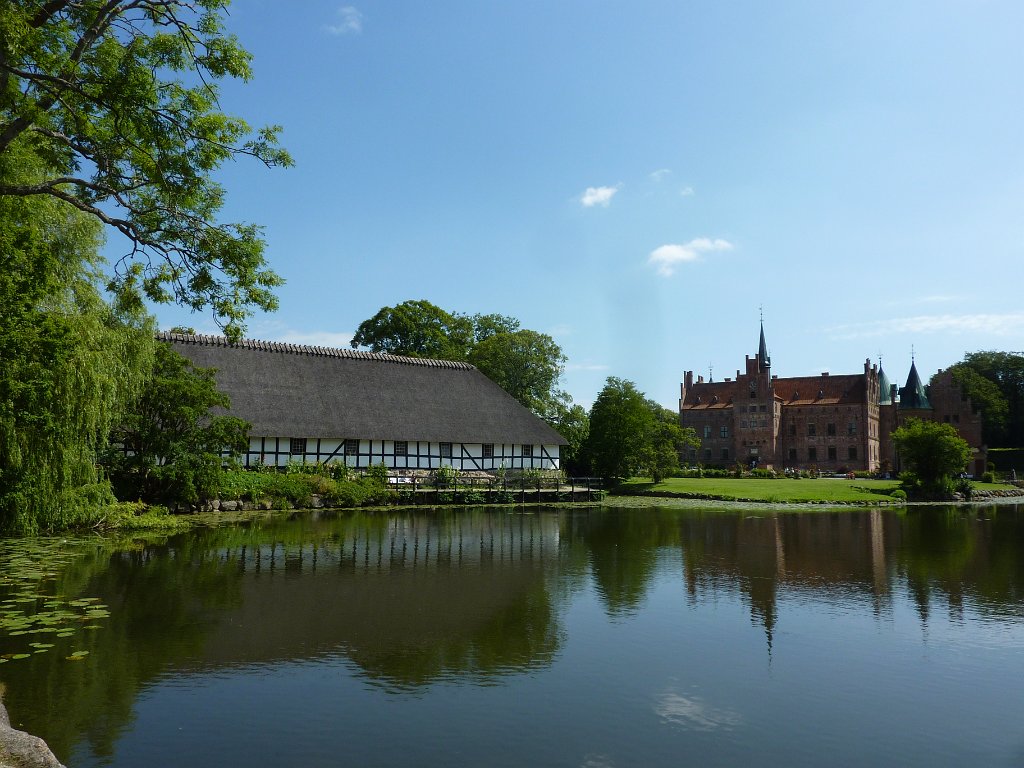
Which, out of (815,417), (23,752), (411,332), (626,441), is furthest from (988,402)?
(23,752)

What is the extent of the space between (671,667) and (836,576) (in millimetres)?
7649

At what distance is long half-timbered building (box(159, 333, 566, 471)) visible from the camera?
32.8 metres

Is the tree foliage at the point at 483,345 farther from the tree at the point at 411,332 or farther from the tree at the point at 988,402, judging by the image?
the tree at the point at 988,402

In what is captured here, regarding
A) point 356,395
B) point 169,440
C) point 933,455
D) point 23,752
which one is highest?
point 356,395

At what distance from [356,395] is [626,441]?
15.4 m

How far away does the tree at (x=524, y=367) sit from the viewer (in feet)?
161

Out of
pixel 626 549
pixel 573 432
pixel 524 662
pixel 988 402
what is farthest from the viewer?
pixel 988 402

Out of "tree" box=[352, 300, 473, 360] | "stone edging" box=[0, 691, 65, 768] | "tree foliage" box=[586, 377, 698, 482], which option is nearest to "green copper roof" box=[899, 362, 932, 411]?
"tree foliage" box=[586, 377, 698, 482]

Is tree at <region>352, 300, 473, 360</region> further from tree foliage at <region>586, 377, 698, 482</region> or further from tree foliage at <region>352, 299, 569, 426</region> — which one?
tree foliage at <region>586, 377, 698, 482</region>

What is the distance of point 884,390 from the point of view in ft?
259

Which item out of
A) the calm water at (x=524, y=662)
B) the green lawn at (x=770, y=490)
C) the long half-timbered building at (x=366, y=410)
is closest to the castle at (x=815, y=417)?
the green lawn at (x=770, y=490)

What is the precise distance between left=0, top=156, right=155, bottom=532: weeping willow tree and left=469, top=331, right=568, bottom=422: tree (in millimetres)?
28365

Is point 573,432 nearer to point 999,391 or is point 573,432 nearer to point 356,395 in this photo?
point 356,395

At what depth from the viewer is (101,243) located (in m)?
20.1
